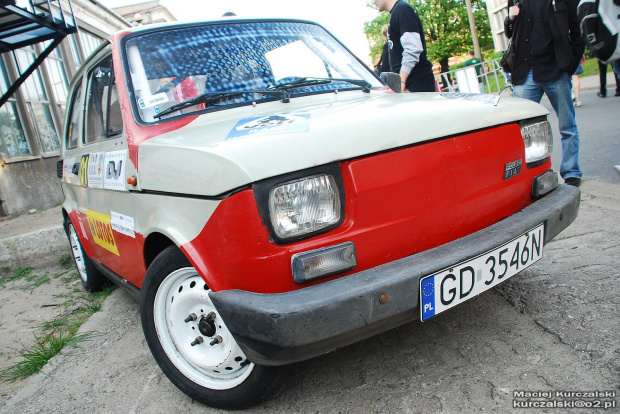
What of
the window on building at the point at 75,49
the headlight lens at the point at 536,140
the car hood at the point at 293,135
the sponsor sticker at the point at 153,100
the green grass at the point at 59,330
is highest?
the window on building at the point at 75,49

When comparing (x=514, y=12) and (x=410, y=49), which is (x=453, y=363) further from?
(x=514, y=12)

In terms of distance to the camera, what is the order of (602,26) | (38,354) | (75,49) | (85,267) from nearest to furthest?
(38,354)
(602,26)
(85,267)
(75,49)

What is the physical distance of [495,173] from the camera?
218 cm

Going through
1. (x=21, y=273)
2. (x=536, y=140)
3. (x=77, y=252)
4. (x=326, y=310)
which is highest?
(x=536, y=140)

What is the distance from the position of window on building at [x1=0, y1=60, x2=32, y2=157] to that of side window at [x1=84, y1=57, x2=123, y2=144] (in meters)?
5.65

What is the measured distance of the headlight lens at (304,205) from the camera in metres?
1.75

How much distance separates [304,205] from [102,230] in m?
1.93

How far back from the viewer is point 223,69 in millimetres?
2674

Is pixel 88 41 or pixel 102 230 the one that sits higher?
pixel 88 41

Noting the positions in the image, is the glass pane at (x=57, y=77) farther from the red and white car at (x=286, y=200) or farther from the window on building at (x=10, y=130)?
the red and white car at (x=286, y=200)

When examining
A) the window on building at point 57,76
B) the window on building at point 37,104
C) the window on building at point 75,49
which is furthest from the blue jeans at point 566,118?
the window on building at point 75,49

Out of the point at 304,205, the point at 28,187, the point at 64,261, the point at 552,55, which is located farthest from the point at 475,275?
the point at 28,187

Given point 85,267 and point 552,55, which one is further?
point 552,55

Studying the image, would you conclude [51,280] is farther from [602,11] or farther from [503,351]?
[602,11]
